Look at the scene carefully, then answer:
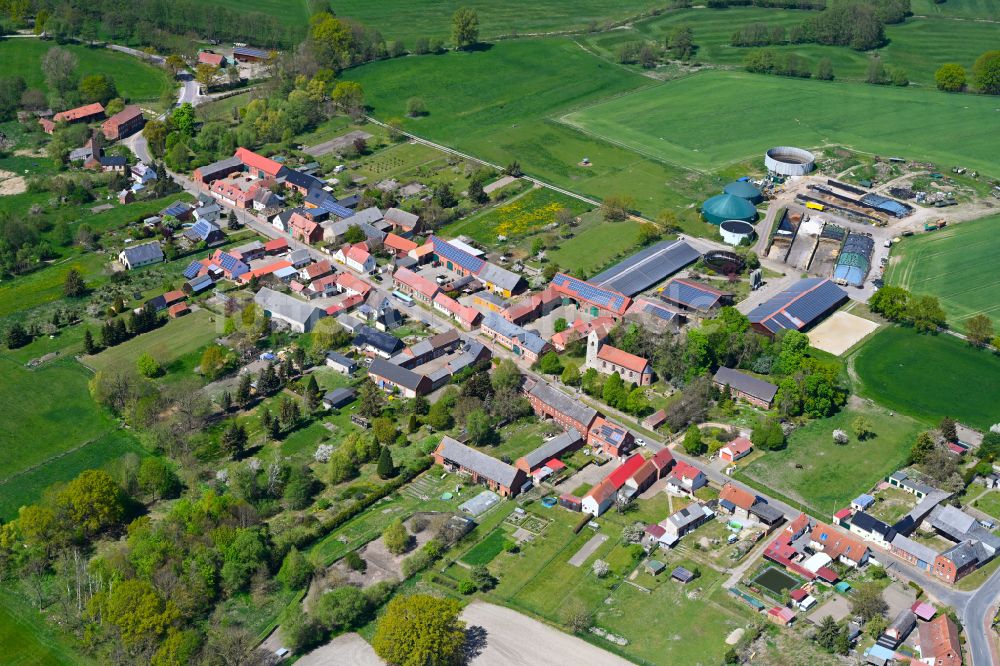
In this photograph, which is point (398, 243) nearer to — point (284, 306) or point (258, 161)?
point (284, 306)

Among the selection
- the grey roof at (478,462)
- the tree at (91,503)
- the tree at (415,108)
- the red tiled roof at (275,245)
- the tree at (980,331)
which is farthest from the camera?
the tree at (415,108)

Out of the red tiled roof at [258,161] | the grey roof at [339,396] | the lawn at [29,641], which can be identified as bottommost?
the lawn at [29,641]

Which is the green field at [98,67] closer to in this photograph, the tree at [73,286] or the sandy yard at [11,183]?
the sandy yard at [11,183]

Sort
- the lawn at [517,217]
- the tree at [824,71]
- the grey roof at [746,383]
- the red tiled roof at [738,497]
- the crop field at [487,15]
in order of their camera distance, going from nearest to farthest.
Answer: the red tiled roof at [738,497] < the grey roof at [746,383] < the lawn at [517,217] < the tree at [824,71] < the crop field at [487,15]

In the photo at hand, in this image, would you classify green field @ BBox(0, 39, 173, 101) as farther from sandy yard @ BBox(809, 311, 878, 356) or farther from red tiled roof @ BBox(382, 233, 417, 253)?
sandy yard @ BBox(809, 311, 878, 356)

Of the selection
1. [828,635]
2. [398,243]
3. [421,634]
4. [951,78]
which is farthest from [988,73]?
[421,634]

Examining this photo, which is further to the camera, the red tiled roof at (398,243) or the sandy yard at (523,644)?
the red tiled roof at (398,243)

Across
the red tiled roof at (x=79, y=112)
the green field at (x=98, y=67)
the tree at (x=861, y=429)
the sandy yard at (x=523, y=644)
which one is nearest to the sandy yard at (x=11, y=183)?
the red tiled roof at (x=79, y=112)

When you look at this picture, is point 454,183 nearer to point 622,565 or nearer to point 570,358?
point 570,358
